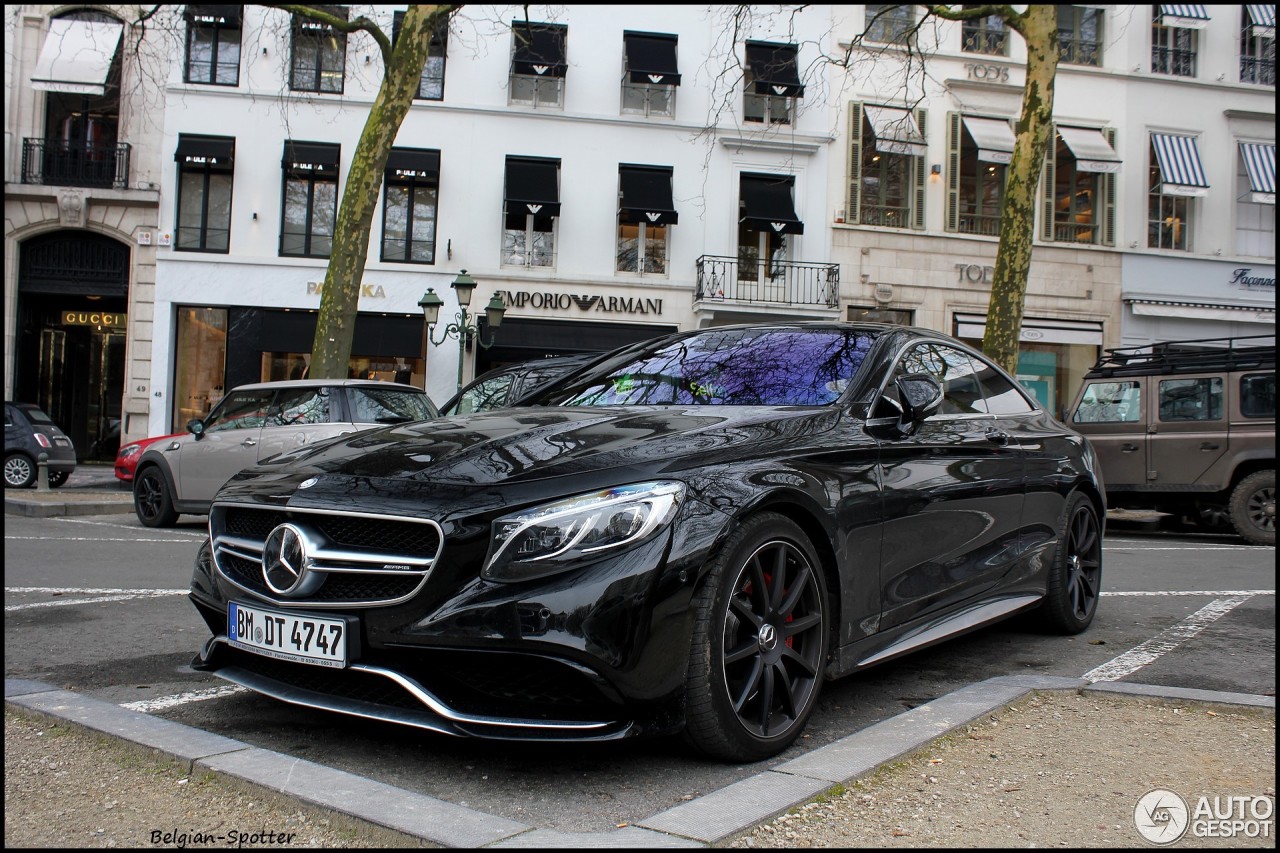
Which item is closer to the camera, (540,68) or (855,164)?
(540,68)

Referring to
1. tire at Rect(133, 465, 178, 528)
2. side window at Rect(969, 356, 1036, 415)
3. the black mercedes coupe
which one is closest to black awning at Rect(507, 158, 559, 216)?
tire at Rect(133, 465, 178, 528)

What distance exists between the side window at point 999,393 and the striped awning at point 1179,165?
22.2 meters

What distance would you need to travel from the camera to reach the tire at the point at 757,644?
289cm

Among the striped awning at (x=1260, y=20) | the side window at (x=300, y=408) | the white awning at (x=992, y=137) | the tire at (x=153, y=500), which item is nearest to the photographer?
the side window at (x=300, y=408)

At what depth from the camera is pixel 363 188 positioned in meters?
15.2

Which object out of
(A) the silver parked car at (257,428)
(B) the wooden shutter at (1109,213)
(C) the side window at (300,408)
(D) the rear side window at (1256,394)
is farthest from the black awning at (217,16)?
(D) the rear side window at (1256,394)

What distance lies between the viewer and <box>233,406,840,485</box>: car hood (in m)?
3.01

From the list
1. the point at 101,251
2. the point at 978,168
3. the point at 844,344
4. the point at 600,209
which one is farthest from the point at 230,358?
the point at 844,344

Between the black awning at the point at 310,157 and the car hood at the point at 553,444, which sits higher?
the black awning at the point at 310,157

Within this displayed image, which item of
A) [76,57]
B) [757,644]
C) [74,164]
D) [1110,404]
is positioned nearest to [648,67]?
[76,57]

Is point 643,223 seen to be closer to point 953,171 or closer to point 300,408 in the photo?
point 953,171

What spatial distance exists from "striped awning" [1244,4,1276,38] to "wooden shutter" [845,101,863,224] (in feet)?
34.1

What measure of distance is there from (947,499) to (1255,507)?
29.8 feet

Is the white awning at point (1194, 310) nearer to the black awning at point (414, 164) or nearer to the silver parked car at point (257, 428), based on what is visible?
the black awning at point (414, 164)
